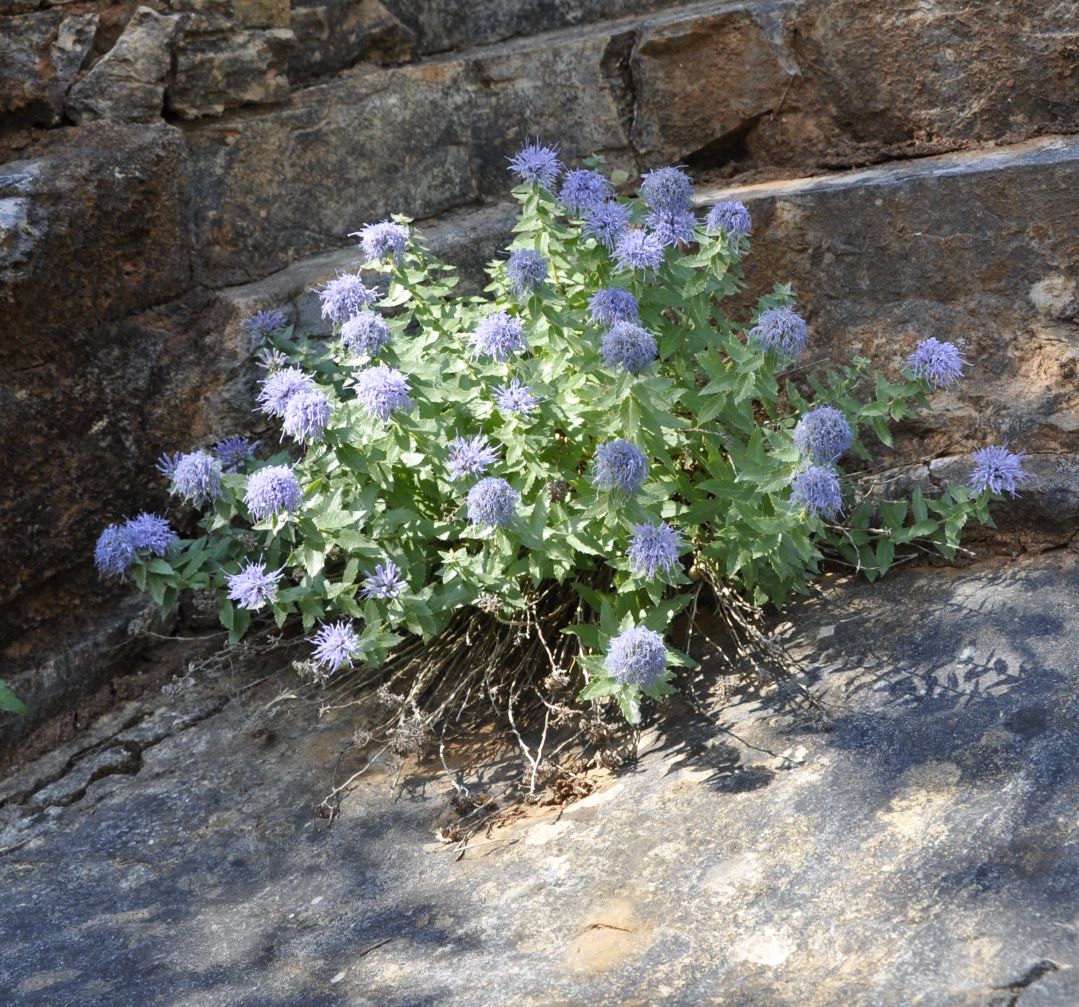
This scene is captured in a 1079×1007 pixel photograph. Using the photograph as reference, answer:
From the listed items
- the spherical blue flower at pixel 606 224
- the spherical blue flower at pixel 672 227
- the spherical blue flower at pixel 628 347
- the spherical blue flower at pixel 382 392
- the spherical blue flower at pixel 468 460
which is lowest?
the spherical blue flower at pixel 468 460

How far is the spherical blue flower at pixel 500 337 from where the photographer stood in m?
2.84

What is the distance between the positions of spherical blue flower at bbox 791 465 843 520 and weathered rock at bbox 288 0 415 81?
7.33 feet

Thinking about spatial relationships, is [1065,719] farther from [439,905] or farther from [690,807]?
[439,905]

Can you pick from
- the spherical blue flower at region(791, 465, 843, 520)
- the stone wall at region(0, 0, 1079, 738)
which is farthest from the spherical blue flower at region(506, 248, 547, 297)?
the stone wall at region(0, 0, 1079, 738)

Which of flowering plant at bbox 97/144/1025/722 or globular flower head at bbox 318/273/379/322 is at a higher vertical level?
globular flower head at bbox 318/273/379/322

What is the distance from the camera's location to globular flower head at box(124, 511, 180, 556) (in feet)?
9.82

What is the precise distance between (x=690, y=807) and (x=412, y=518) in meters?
0.91

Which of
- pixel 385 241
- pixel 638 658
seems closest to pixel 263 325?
pixel 385 241

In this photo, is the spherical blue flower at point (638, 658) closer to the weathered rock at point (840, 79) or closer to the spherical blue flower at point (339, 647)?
the spherical blue flower at point (339, 647)

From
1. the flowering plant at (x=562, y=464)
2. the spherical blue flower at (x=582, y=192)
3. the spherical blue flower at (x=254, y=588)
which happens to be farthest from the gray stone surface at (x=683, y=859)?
the spherical blue flower at (x=582, y=192)

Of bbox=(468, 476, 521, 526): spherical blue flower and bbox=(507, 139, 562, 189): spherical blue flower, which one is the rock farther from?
bbox=(468, 476, 521, 526): spherical blue flower

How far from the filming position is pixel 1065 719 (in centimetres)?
258

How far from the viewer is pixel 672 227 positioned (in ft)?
9.71

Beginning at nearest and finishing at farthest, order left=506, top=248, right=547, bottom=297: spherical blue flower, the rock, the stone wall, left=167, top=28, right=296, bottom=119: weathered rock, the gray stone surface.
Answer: the gray stone surface < left=506, top=248, right=547, bottom=297: spherical blue flower < the stone wall < the rock < left=167, top=28, right=296, bottom=119: weathered rock
